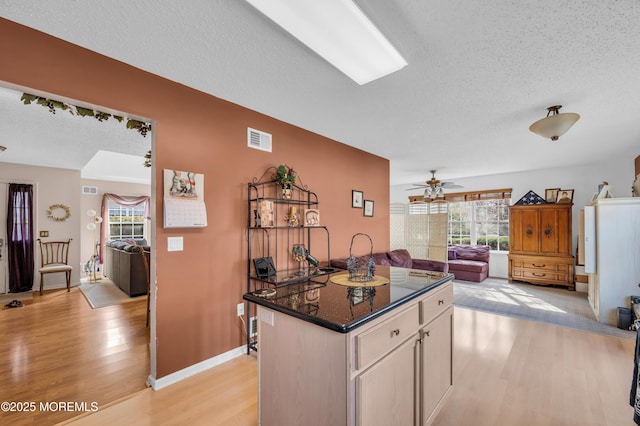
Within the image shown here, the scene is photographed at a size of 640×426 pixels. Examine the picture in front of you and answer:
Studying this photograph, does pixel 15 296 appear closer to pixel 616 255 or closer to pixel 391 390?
pixel 391 390

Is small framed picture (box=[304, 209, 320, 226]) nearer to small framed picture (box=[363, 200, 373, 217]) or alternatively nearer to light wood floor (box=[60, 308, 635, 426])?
small framed picture (box=[363, 200, 373, 217])

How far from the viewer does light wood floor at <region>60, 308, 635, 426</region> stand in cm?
183

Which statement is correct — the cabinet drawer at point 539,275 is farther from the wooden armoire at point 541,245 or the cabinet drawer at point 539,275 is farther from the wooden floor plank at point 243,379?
the wooden floor plank at point 243,379

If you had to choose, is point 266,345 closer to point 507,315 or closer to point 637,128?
point 507,315

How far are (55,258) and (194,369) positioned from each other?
533 cm

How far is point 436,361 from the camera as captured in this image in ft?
5.87

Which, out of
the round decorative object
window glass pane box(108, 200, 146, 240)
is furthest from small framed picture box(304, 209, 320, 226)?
window glass pane box(108, 200, 146, 240)

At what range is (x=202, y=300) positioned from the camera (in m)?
2.38

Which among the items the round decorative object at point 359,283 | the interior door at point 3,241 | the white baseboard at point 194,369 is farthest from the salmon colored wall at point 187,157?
the interior door at point 3,241

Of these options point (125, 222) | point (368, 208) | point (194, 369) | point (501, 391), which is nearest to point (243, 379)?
point (194, 369)

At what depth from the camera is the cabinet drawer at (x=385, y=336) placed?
45.3 inches

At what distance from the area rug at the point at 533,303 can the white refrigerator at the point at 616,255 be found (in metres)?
0.32

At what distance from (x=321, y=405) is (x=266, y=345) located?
0.41 metres

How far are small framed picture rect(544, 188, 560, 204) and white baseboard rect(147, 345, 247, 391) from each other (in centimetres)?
656
